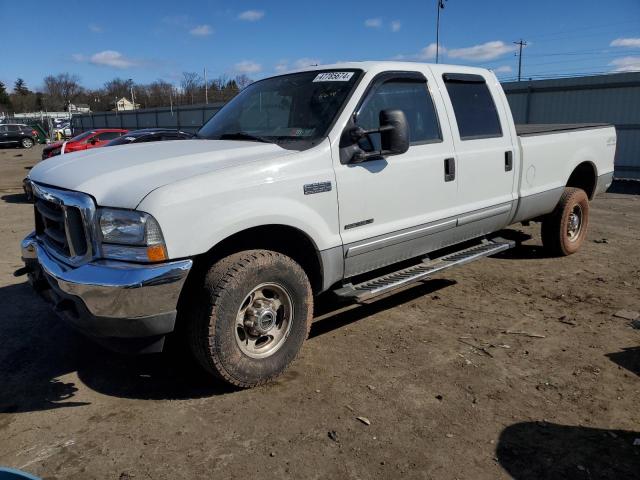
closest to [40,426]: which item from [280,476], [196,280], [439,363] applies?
[196,280]

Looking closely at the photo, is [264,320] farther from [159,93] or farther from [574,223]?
[159,93]

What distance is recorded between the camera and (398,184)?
4.00 m

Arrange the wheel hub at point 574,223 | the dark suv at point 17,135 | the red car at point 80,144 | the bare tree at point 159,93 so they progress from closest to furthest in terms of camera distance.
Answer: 1. the wheel hub at point 574,223
2. the red car at point 80,144
3. the dark suv at point 17,135
4. the bare tree at point 159,93

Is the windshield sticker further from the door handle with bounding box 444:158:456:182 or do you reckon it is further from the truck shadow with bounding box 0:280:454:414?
the truck shadow with bounding box 0:280:454:414

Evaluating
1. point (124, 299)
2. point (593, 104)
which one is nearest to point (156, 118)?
point (593, 104)

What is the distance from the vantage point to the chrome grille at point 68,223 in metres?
2.97

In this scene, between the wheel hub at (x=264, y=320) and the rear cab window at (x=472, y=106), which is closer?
the wheel hub at (x=264, y=320)

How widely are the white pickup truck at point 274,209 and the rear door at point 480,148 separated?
18mm

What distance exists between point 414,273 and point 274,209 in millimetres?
1543

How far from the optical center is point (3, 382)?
142 inches

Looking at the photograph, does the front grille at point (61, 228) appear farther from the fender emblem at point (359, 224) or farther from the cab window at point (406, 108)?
the cab window at point (406, 108)

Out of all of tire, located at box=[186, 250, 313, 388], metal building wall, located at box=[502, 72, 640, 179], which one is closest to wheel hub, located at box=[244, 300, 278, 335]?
tire, located at box=[186, 250, 313, 388]

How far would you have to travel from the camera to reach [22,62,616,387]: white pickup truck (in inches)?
115

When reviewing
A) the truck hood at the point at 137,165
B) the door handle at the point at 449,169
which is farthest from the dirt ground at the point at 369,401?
the truck hood at the point at 137,165
